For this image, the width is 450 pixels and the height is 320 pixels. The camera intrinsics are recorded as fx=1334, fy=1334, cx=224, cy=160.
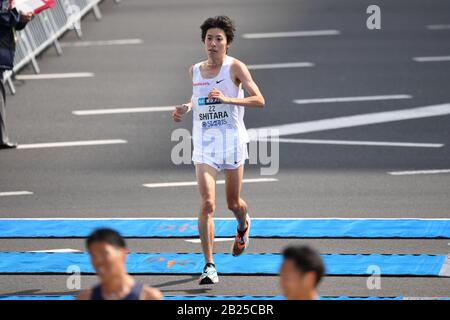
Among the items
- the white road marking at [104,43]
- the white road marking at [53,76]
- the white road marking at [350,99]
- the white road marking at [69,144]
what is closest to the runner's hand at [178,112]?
the white road marking at [69,144]

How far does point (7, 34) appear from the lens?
59.5 feet

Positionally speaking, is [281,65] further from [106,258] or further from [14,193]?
[106,258]

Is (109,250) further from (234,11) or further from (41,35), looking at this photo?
(234,11)

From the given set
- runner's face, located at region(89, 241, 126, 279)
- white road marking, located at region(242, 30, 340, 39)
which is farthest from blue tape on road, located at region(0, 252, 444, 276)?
white road marking, located at region(242, 30, 340, 39)

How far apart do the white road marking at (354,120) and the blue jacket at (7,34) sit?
369 cm

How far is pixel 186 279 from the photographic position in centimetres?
1245

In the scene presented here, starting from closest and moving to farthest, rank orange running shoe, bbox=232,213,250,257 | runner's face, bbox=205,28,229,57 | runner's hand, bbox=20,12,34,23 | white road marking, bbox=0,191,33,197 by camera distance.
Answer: runner's face, bbox=205,28,229,57, orange running shoe, bbox=232,213,250,257, white road marking, bbox=0,191,33,197, runner's hand, bbox=20,12,34,23

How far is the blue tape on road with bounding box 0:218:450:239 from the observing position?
553 inches

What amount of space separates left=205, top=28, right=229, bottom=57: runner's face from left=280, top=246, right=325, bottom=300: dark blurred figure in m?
5.46

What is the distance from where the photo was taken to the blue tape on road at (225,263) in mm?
12570

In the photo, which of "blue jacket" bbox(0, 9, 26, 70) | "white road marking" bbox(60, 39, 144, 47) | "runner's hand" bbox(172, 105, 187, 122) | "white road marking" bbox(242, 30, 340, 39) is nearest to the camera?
"runner's hand" bbox(172, 105, 187, 122)

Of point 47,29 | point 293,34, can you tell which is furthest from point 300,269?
point 293,34

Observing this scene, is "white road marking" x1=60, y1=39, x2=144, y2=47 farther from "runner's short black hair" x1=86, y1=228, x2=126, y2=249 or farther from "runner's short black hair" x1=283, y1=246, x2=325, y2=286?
"runner's short black hair" x1=283, y1=246, x2=325, y2=286

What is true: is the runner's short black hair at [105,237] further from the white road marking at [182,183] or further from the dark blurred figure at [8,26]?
the dark blurred figure at [8,26]
